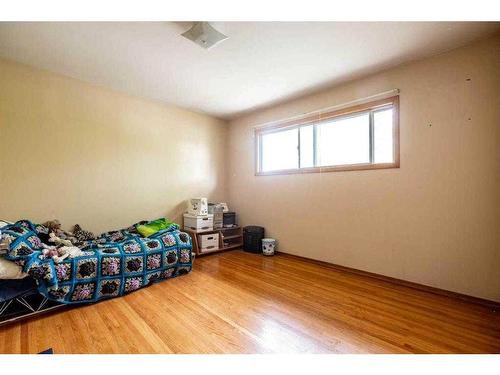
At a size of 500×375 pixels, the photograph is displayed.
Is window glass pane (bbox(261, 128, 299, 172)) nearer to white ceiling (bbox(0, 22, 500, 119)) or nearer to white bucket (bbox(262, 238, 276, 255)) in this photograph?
white ceiling (bbox(0, 22, 500, 119))

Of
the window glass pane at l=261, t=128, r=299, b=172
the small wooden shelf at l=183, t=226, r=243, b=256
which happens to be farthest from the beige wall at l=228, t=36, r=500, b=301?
the small wooden shelf at l=183, t=226, r=243, b=256

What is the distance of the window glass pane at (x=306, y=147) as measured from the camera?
3.33m

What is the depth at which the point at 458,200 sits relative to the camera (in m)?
2.12

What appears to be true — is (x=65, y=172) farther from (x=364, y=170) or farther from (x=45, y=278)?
(x=364, y=170)

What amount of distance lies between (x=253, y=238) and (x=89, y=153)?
2613mm

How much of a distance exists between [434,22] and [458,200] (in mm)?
1558

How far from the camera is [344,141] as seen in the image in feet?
9.79

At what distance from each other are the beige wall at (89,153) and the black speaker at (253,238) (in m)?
Result: 1.16

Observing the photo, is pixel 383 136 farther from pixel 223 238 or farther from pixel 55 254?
pixel 55 254

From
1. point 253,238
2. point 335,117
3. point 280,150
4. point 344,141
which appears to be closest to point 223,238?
point 253,238

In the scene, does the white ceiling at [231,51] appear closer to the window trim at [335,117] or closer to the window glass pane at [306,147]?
the window trim at [335,117]

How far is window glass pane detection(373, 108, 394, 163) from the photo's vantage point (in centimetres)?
258

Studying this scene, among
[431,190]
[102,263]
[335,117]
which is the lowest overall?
[102,263]

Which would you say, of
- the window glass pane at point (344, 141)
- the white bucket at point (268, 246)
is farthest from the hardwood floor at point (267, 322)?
the window glass pane at point (344, 141)
